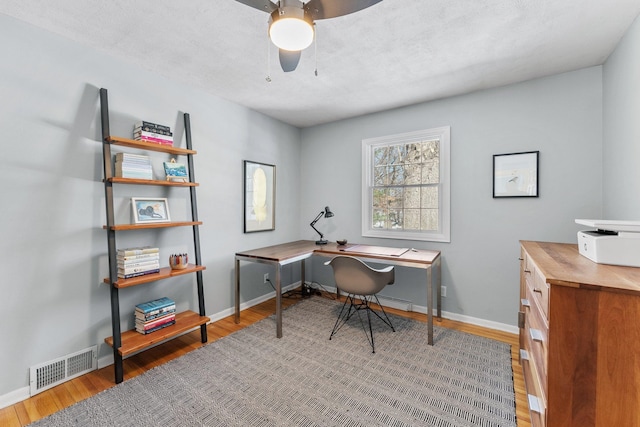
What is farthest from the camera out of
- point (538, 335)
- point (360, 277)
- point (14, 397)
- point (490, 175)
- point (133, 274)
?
point (490, 175)

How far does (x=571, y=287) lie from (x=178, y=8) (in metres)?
2.51

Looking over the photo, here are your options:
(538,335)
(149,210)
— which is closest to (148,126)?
(149,210)

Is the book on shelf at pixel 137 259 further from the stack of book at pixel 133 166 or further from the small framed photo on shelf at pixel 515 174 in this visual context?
the small framed photo on shelf at pixel 515 174

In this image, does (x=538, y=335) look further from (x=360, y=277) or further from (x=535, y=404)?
(x=360, y=277)

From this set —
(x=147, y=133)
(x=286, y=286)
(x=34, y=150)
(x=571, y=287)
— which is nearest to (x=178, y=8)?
(x=147, y=133)

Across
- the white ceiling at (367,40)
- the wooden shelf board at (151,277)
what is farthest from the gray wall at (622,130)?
the wooden shelf board at (151,277)

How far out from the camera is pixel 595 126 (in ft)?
7.83

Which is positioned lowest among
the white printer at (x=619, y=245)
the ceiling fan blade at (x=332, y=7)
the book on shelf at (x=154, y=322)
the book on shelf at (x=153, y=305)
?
the book on shelf at (x=154, y=322)

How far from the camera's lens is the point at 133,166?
223 cm

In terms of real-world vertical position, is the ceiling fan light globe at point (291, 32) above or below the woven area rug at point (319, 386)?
above

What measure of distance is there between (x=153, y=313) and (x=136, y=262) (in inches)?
19.1

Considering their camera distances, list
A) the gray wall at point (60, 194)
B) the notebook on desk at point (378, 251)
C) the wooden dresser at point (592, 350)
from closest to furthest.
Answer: the wooden dresser at point (592, 350)
the gray wall at point (60, 194)
the notebook on desk at point (378, 251)

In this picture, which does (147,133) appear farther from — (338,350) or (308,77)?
(338,350)

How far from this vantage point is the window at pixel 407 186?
314 centimetres
